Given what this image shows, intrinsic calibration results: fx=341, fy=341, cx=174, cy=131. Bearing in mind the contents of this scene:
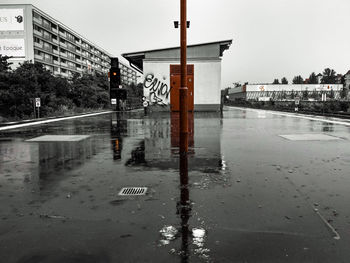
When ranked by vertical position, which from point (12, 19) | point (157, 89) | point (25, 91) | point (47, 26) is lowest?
point (25, 91)

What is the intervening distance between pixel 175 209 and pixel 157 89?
2926 cm

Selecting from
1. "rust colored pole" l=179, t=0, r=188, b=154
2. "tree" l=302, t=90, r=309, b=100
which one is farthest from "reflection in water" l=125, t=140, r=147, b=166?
"tree" l=302, t=90, r=309, b=100

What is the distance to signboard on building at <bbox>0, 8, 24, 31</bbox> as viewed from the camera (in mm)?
70312

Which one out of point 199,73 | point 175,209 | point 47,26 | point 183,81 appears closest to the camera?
point 175,209

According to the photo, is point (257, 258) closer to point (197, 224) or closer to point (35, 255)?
point (197, 224)

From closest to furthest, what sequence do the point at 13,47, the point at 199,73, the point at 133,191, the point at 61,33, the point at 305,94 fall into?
the point at 133,191 → the point at 199,73 → the point at 13,47 → the point at 61,33 → the point at 305,94

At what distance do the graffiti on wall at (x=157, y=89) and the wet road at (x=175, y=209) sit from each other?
25046 mm

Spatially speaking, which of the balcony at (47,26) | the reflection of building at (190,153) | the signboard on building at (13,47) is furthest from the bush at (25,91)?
the balcony at (47,26)

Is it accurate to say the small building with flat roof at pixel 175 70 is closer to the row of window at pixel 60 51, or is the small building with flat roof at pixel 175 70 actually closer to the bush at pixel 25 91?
the bush at pixel 25 91

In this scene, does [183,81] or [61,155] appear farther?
[183,81]

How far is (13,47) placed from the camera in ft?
232

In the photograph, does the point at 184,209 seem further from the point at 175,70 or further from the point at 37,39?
the point at 37,39

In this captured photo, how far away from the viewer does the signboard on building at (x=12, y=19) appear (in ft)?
231

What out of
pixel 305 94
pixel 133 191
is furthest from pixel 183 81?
pixel 305 94
